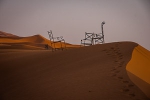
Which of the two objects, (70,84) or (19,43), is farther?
(19,43)

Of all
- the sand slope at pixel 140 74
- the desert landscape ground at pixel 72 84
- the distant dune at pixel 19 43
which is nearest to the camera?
the desert landscape ground at pixel 72 84

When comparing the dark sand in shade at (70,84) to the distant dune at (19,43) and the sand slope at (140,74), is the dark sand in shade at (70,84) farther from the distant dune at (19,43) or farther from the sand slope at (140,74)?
the distant dune at (19,43)

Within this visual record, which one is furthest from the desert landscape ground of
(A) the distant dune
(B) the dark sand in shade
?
(A) the distant dune

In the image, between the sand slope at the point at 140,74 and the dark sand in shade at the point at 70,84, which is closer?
the dark sand in shade at the point at 70,84

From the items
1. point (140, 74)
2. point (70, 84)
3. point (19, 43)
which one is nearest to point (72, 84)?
point (70, 84)

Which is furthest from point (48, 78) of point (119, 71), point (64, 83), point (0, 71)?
point (0, 71)

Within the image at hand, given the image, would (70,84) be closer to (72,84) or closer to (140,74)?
(72,84)

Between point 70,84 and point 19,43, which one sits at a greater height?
point 19,43

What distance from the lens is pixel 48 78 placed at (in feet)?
15.6

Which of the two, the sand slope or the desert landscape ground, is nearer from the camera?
the desert landscape ground

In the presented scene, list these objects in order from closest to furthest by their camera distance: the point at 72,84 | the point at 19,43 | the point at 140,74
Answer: the point at 72,84 < the point at 140,74 < the point at 19,43

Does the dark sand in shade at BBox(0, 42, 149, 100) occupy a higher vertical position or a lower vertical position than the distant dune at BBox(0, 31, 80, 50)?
lower

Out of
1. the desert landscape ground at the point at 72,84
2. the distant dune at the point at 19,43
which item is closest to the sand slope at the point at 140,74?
the desert landscape ground at the point at 72,84

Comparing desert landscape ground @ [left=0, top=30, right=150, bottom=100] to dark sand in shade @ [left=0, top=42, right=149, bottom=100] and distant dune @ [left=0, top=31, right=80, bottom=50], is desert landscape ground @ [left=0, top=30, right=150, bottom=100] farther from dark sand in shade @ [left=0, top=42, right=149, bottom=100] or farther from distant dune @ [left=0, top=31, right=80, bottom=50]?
distant dune @ [left=0, top=31, right=80, bottom=50]
